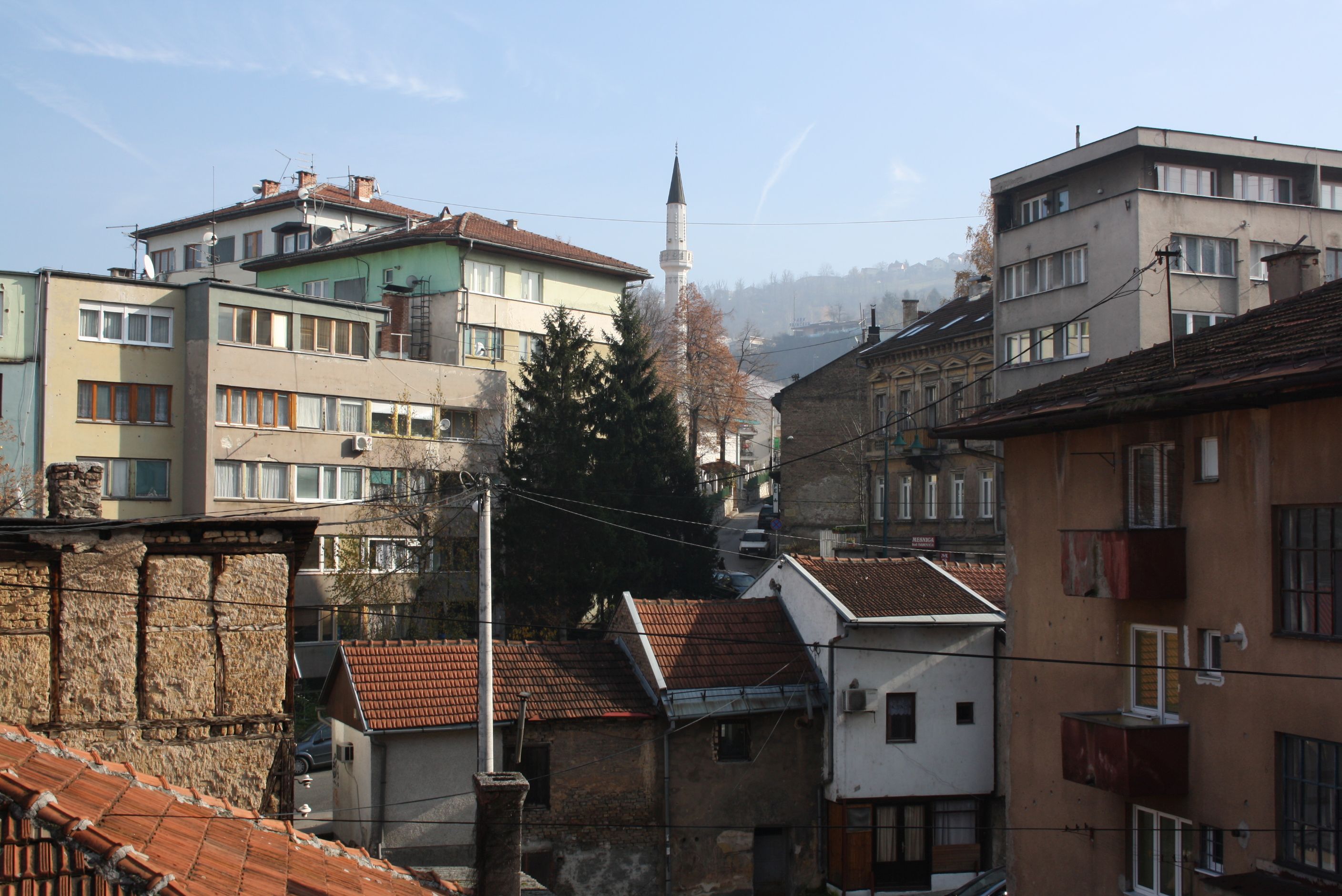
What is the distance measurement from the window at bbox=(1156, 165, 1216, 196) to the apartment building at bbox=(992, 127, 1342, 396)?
43mm

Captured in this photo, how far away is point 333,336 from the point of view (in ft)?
134

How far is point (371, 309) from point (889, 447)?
21878 millimetres

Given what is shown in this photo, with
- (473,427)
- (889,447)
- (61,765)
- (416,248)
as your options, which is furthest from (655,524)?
(61,765)

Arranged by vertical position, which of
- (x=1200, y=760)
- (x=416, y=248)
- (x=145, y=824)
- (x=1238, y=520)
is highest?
(x=416, y=248)

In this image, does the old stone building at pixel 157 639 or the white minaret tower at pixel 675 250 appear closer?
the old stone building at pixel 157 639

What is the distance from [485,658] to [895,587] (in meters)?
10.9

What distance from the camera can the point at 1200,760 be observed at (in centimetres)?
1312

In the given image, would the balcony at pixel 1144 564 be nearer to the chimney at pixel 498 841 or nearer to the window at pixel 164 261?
the chimney at pixel 498 841

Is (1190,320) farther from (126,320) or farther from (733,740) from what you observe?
(126,320)

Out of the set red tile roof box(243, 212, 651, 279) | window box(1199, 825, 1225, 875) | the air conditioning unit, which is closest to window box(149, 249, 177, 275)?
red tile roof box(243, 212, 651, 279)

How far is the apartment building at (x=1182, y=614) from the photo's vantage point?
11875 millimetres

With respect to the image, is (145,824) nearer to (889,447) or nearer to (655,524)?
(655,524)

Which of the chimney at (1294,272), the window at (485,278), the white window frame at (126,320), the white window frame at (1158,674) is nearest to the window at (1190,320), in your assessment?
Result: the chimney at (1294,272)

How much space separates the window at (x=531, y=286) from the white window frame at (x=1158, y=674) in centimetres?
3876
